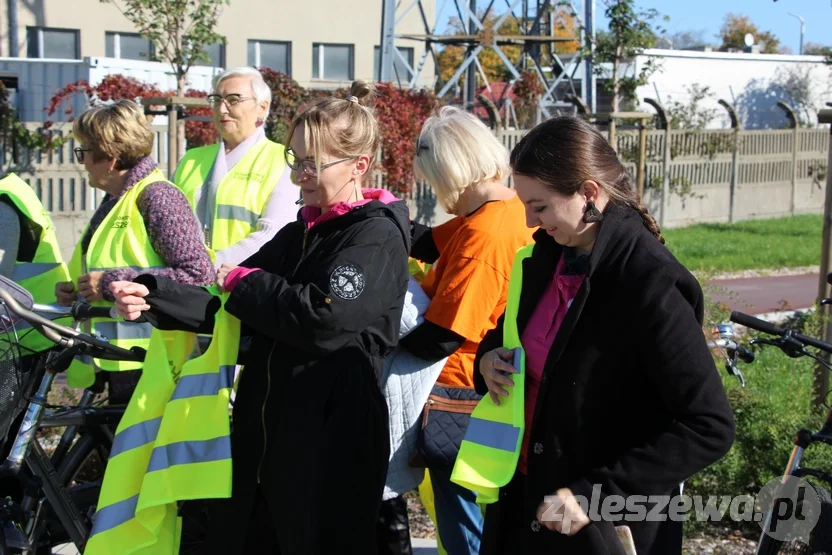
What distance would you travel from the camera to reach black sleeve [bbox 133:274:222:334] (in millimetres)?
3158

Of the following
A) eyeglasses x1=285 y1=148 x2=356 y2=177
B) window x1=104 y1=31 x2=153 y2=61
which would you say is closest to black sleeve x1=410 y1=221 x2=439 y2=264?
eyeglasses x1=285 y1=148 x2=356 y2=177

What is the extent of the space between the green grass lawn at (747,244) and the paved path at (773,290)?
0.36 m

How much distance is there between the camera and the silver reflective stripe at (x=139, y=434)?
132 inches

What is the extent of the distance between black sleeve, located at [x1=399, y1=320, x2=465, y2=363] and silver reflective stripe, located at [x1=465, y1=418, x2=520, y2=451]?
666mm

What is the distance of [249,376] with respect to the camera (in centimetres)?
320

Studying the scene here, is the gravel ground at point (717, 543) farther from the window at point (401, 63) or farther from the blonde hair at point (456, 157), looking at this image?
the window at point (401, 63)

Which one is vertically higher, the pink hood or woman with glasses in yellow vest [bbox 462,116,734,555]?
the pink hood

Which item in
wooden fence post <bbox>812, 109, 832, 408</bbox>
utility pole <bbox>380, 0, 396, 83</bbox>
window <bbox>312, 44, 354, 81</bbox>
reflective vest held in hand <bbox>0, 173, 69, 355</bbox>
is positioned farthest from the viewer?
window <bbox>312, 44, 354, 81</bbox>

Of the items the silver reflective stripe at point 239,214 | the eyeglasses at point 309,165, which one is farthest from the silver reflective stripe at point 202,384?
the silver reflective stripe at point 239,214

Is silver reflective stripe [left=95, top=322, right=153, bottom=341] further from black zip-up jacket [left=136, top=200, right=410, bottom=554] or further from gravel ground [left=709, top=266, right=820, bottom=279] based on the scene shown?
gravel ground [left=709, top=266, right=820, bottom=279]

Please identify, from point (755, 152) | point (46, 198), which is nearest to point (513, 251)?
point (46, 198)

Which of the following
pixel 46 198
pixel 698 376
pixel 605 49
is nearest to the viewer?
pixel 698 376

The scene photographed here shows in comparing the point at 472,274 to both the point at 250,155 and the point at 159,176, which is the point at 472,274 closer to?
the point at 159,176

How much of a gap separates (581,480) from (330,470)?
0.92 m
